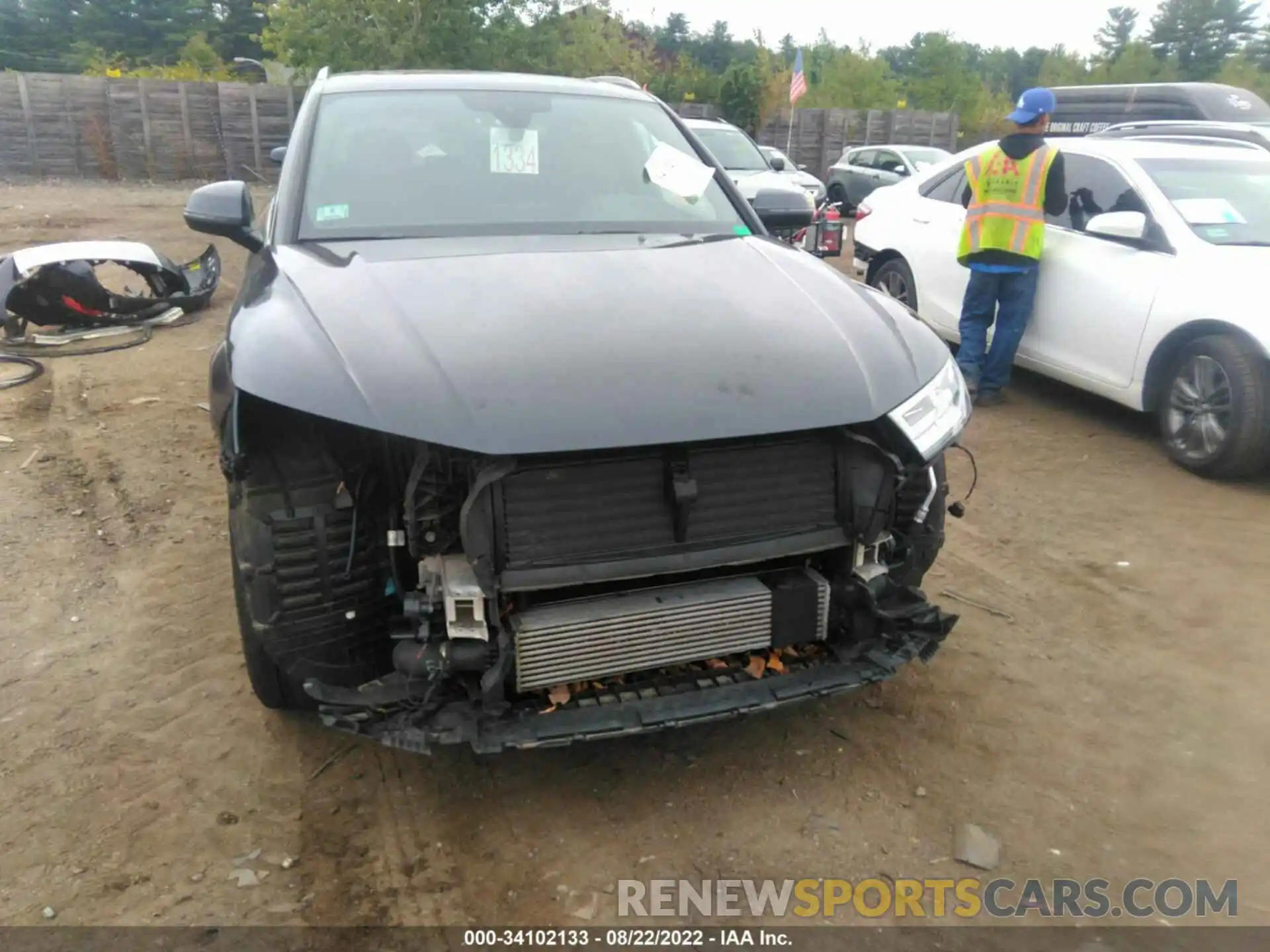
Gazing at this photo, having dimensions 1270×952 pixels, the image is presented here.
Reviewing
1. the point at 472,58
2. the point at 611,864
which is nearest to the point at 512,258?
the point at 611,864

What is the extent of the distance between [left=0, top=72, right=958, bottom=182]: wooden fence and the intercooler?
65.5 feet

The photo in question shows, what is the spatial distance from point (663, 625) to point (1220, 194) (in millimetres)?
4920

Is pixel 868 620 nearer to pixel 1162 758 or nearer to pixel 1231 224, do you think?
pixel 1162 758

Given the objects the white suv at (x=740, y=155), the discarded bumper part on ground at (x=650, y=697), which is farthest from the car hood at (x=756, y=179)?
the discarded bumper part on ground at (x=650, y=697)

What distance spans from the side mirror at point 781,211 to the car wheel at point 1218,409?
8.31 feet

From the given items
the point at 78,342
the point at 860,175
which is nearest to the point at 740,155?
the point at 860,175

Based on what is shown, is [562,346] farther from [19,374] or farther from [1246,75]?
[1246,75]

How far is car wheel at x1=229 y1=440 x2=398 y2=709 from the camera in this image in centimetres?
240

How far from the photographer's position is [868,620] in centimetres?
269

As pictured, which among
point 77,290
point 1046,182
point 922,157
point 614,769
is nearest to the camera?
point 614,769

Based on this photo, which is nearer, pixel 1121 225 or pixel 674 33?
pixel 1121 225

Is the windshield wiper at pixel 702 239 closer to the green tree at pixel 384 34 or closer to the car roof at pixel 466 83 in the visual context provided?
the car roof at pixel 466 83

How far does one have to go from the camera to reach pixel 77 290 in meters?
7.41

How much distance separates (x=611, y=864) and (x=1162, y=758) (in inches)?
67.5
